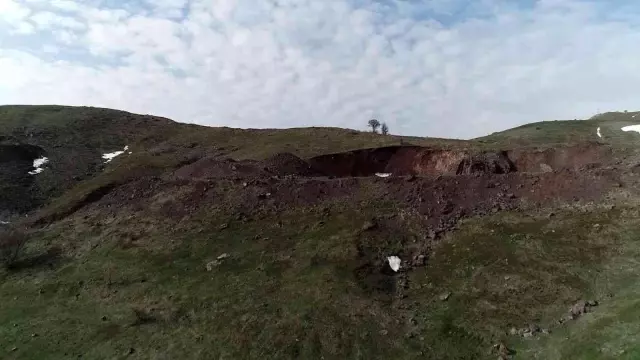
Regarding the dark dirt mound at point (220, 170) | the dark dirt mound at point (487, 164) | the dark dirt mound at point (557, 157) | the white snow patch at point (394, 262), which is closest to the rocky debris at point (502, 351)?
the white snow patch at point (394, 262)

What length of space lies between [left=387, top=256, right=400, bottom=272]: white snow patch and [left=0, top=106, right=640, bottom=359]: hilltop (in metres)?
0.16

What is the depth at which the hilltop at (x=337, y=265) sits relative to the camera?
72.4 feet

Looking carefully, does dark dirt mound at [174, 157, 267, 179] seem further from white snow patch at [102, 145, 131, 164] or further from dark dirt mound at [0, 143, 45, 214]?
white snow patch at [102, 145, 131, 164]

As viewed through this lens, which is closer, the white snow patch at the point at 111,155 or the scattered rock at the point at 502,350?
the scattered rock at the point at 502,350

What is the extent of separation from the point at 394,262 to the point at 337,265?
301 centimetres

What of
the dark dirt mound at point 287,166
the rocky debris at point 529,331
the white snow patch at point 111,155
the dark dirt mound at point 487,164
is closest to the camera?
the rocky debris at point 529,331

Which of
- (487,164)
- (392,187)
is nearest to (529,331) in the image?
(392,187)

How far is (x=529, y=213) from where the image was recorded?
2972cm

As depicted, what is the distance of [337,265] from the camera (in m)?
27.8

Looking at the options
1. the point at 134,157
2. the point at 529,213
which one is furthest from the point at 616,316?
the point at 134,157

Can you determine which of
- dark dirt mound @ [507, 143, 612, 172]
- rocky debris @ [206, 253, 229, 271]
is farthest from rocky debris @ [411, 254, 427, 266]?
dark dirt mound @ [507, 143, 612, 172]

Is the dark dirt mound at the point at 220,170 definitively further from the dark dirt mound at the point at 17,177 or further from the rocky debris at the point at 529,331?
the rocky debris at the point at 529,331

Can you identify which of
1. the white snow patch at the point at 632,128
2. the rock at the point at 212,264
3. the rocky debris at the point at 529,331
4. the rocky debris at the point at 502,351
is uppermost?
the white snow patch at the point at 632,128

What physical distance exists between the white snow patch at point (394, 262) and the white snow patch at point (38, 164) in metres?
44.1
